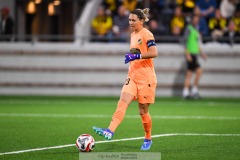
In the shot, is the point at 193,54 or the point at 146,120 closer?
the point at 146,120

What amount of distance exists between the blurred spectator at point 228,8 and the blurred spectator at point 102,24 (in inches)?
154

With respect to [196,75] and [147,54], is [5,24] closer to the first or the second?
[196,75]

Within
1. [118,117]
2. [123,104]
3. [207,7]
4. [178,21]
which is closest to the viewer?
[118,117]

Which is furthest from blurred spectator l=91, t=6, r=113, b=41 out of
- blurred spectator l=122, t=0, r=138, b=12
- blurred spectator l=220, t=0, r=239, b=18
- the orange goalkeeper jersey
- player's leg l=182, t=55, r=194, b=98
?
the orange goalkeeper jersey

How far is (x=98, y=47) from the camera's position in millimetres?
25359

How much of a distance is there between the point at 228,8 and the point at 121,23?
3.74m

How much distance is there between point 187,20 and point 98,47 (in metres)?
3.22

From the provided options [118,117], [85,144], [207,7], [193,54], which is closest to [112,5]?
[207,7]

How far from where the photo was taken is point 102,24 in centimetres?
2609

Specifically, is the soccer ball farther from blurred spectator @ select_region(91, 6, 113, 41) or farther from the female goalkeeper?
blurred spectator @ select_region(91, 6, 113, 41)

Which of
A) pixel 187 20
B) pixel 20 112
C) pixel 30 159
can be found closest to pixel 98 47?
pixel 187 20

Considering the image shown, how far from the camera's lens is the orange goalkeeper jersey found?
11812mm

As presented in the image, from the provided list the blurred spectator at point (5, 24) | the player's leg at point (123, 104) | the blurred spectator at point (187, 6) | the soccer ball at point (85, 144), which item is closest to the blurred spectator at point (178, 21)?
the blurred spectator at point (187, 6)

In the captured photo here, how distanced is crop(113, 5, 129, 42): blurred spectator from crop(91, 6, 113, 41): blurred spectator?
22 cm
